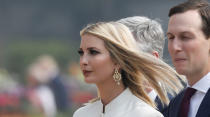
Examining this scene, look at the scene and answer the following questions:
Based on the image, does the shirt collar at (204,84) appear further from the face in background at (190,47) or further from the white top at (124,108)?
the white top at (124,108)

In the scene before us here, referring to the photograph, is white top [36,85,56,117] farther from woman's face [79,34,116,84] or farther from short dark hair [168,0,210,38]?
short dark hair [168,0,210,38]

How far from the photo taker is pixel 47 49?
67.2ft

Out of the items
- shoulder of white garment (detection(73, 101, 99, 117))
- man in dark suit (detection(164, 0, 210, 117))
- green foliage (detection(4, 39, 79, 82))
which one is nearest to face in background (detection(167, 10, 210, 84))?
man in dark suit (detection(164, 0, 210, 117))

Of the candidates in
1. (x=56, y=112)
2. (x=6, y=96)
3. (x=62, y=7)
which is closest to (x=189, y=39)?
(x=56, y=112)

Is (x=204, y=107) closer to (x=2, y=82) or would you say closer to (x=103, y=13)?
(x=2, y=82)

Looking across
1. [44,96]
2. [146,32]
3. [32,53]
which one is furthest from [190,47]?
[32,53]

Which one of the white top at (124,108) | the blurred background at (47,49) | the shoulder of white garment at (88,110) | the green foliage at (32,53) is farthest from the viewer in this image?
the green foliage at (32,53)

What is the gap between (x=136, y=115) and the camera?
367 cm

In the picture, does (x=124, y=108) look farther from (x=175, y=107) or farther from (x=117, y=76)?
(x=175, y=107)

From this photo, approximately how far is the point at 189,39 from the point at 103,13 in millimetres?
19071

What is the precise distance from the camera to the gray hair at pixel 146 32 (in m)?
4.39

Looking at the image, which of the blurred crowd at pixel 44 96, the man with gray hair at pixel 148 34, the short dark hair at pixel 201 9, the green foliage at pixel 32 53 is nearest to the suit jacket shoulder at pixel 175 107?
the short dark hair at pixel 201 9

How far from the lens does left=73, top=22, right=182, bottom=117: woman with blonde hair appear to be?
12.4ft

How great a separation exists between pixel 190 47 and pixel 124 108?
626 millimetres
